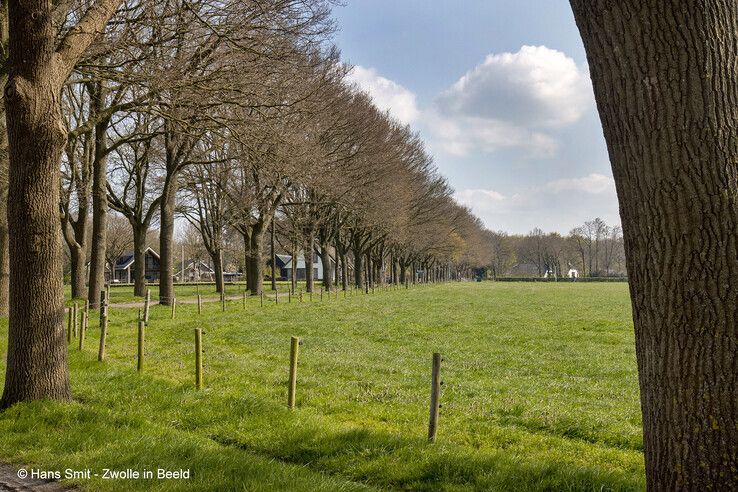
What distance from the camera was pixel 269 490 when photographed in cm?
495

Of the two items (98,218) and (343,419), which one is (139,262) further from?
(343,419)

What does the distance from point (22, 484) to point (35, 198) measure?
384 centimetres

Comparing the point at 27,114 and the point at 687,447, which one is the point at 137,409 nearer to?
the point at 27,114

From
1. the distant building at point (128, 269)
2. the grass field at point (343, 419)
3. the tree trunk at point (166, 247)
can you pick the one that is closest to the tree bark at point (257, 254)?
the tree trunk at point (166, 247)

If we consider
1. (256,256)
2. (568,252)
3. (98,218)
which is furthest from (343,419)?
(568,252)

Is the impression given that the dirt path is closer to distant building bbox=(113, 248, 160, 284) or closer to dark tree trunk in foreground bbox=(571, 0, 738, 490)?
dark tree trunk in foreground bbox=(571, 0, 738, 490)

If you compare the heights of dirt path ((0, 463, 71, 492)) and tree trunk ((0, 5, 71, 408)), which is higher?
tree trunk ((0, 5, 71, 408))

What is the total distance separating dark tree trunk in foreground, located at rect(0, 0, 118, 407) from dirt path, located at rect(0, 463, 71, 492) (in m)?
2.31

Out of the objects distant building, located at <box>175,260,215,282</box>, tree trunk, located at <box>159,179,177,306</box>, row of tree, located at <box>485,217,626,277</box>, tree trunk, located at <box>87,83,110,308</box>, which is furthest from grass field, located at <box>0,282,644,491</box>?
row of tree, located at <box>485,217,626,277</box>

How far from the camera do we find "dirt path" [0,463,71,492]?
16.6 ft

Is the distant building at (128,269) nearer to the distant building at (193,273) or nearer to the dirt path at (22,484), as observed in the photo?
the distant building at (193,273)

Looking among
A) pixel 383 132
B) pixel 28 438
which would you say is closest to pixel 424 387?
pixel 28 438

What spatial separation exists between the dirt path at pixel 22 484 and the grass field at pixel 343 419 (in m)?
0.27

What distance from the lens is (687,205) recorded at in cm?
333
